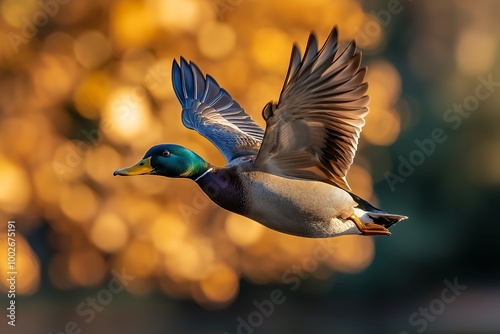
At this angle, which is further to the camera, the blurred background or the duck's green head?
the blurred background

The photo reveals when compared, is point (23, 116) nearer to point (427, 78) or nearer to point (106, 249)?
point (106, 249)

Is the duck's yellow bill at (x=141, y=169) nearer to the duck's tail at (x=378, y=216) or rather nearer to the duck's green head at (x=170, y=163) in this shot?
the duck's green head at (x=170, y=163)

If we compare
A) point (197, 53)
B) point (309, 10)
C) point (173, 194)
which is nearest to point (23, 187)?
point (173, 194)

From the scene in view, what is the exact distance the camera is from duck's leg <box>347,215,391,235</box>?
1.61 m

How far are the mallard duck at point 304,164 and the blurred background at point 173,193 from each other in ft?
4.64

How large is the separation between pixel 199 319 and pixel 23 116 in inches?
37.9

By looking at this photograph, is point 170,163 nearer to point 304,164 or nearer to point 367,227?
point 304,164

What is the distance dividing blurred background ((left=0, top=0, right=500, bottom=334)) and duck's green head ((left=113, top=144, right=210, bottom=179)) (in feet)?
4.65

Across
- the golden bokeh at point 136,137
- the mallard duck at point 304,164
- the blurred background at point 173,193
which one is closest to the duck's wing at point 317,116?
the mallard duck at point 304,164

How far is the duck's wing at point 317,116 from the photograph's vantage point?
1448 millimetres

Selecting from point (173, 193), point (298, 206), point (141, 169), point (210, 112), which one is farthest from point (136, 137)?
point (298, 206)

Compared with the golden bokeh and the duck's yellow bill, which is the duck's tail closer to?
the duck's yellow bill

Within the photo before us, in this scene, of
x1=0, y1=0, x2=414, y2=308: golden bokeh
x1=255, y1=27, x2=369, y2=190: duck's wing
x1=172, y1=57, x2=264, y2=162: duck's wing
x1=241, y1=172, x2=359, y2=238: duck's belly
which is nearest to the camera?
x1=255, y1=27, x2=369, y2=190: duck's wing

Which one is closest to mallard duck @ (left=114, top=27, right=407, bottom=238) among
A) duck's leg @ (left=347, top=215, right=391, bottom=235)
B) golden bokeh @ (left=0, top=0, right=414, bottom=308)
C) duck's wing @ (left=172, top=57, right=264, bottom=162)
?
duck's leg @ (left=347, top=215, right=391, bottom=235)
